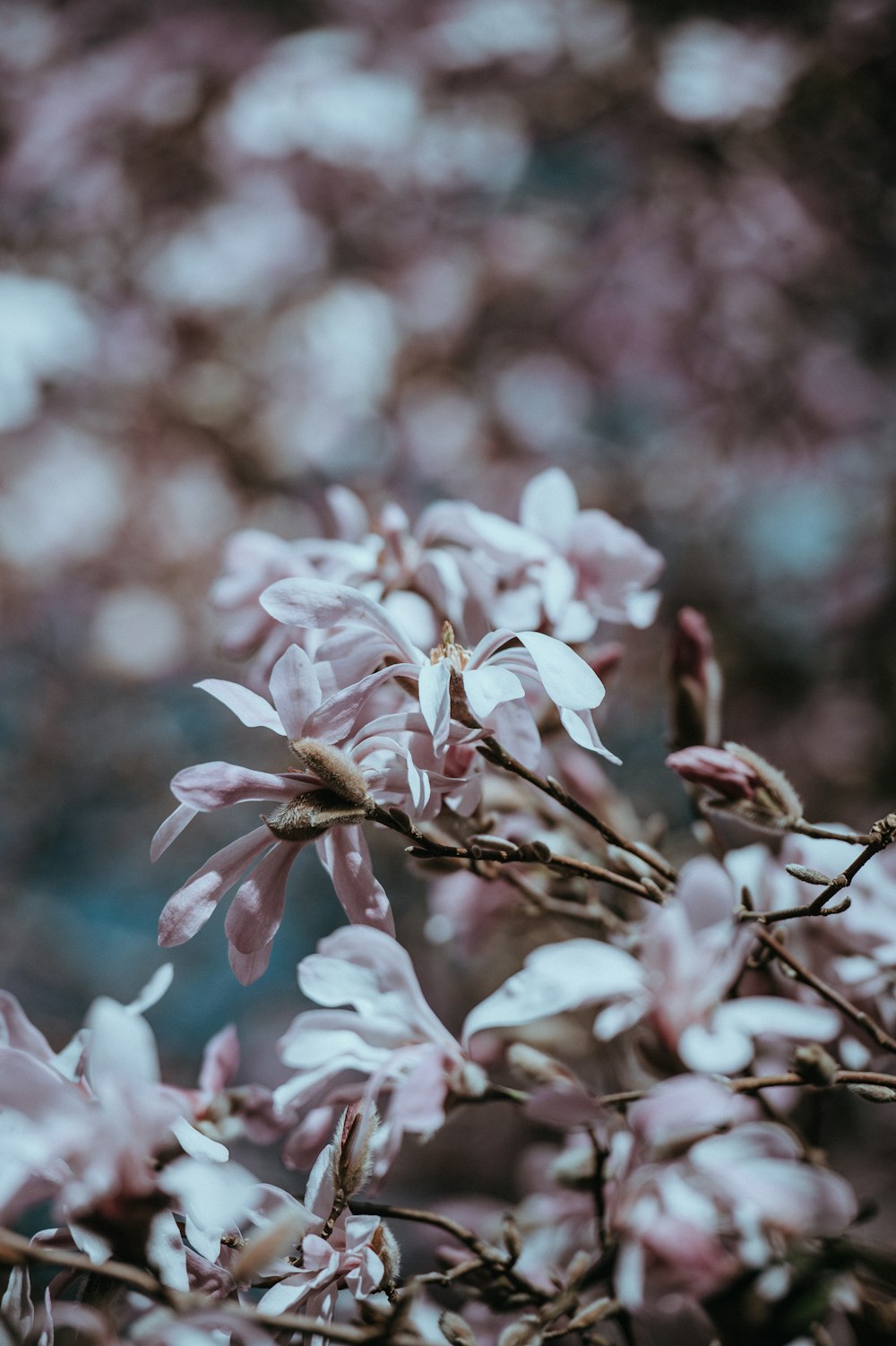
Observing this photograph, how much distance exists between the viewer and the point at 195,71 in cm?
141

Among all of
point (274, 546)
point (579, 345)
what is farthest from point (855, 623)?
point (274, 546)

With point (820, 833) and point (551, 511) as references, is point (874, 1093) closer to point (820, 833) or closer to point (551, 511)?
point (820, 833)

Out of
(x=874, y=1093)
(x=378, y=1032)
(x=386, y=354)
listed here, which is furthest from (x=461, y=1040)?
(x=386, y=354)

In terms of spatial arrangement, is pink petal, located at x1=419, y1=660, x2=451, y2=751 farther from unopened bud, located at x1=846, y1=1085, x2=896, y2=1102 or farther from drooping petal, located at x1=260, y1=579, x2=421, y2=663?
unopened bud, located at x1=846, y1=1085, x2=896, y2=1102

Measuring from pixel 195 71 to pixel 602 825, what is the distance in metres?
1.47

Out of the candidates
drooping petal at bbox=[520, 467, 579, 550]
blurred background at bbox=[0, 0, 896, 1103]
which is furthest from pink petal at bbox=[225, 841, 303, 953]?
blurred background at bbox=[0, 0, 896, 1103]

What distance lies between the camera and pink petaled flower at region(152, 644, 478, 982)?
0.31 meters

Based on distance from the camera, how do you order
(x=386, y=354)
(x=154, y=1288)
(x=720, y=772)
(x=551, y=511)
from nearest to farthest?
(x=154, y=1288) → (x=720, y=772) → (x=551, y=511) → (x=386, y=354)

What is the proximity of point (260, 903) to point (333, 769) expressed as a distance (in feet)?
0.19

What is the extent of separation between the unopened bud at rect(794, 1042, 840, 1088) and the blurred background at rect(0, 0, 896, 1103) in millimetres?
957

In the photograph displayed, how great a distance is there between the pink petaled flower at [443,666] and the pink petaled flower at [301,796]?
0.01 meters

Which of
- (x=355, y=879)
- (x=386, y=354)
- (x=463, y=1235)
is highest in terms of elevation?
(x=355, y=879)

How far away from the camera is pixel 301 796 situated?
0.32m

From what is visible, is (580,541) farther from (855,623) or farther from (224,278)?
(224,278)
